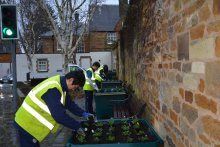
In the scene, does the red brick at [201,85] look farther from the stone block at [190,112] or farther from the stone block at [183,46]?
the stone block at [183,46]

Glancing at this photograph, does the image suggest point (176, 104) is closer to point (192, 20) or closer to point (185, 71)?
point (185, 71)

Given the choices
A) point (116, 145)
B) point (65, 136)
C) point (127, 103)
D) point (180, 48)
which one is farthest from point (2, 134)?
point (180, 48)

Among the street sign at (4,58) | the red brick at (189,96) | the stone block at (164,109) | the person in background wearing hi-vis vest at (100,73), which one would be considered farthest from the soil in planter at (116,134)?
the street sign at (4,58)

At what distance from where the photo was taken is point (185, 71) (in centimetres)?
382

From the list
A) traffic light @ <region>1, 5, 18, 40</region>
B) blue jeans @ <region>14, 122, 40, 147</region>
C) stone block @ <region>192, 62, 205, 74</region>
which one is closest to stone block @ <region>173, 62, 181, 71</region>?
stone block @ <region>192, 62, 205, 74</region>

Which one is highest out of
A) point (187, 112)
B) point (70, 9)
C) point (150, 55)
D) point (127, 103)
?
point (70, 9)

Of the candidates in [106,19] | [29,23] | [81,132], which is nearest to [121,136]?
[81,132]

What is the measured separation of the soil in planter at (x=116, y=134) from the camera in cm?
463

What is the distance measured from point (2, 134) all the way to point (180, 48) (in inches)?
248

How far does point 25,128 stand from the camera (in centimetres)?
474

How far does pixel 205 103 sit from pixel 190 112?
0.50 metres

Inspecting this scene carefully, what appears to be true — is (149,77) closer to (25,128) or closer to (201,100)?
(25,128)

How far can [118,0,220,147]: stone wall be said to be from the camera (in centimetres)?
295

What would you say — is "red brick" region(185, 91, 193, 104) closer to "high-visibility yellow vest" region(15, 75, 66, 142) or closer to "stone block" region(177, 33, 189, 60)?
"stone block" region(177, 33, 189, 60)
